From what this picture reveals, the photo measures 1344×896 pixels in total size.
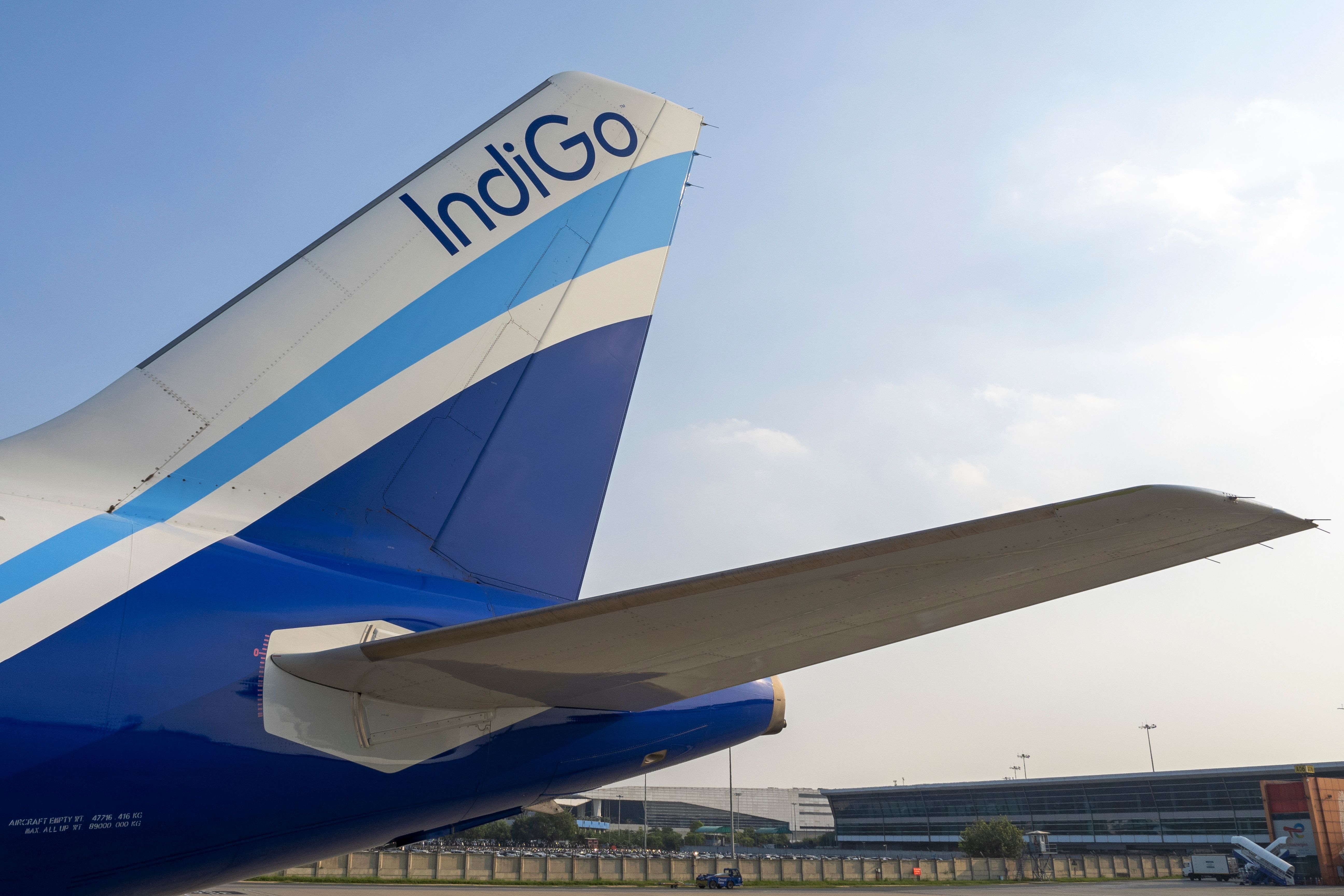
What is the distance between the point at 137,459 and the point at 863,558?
4.14 metres

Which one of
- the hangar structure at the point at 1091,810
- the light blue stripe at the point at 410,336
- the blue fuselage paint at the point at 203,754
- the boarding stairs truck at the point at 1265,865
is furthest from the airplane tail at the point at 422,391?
the hangar structure at the point at 1091,810

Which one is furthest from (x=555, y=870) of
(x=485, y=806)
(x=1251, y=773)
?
(x=1251, y=773)

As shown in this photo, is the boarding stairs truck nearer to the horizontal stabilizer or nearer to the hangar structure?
the hangar structure

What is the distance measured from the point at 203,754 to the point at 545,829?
114 m

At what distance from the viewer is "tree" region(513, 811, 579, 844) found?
106 meters

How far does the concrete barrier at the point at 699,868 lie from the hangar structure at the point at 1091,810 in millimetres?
5415

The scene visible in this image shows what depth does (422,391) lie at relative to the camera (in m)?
6.01

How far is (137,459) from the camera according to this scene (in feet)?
16.1

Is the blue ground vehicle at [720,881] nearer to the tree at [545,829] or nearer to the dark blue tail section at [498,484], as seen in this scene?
the dark blue tail section at [498,484]

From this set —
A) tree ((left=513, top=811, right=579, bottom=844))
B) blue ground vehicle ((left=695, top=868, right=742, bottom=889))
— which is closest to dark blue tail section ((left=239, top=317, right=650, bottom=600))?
blue ground vehicle ((left=695, top=868, right=742, bottom=889))

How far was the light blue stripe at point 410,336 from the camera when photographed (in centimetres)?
435

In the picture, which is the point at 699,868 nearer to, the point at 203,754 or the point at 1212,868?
the point at 1212,868

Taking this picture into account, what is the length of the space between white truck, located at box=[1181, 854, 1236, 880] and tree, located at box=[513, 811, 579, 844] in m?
64.5

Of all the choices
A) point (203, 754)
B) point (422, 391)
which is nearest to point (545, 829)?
point (422, 391)
